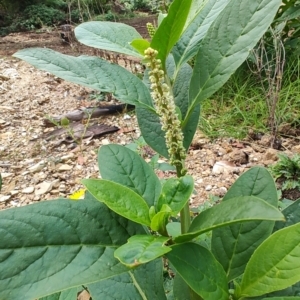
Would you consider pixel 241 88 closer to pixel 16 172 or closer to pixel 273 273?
pixel 16 172

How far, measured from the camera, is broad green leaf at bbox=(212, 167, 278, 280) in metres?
0.55

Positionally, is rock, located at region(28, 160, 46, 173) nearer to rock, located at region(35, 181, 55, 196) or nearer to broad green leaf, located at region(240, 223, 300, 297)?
rock, located at region(35, 181, 55, 196)

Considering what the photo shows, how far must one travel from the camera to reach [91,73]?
0.52 m

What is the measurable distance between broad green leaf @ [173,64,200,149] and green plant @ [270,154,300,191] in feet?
4.48

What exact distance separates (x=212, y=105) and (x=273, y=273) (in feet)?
8.25

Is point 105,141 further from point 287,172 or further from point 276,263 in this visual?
point 276,263

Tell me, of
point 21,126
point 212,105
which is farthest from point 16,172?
point 212,105

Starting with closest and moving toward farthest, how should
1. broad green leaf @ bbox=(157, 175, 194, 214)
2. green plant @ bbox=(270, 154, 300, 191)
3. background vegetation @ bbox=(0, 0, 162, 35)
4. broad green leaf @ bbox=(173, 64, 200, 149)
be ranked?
broad green leaf @ bbox=(157, 175, 194, 214)
broad green leaf @ bbox=(173, 64, 200, 149)
green plant @ bbox=(270, 154, 300, 191)
background vegetation @ bbox=(0, 0, 162, 35)

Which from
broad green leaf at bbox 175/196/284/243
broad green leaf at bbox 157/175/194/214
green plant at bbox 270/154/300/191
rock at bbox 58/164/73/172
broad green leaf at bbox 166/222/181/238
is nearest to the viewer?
broad green leaf at bbox 175/196/284/243

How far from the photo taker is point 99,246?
1.48ft


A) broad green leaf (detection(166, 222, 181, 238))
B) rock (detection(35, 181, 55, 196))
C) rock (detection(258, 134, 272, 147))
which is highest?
broad green leaf (detection(166, 222, 181, 238))

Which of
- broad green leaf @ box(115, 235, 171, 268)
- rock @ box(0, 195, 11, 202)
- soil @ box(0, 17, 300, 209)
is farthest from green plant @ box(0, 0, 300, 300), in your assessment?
rock @ box(0, 195, 11, 202)

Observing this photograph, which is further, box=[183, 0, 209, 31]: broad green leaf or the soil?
the soil


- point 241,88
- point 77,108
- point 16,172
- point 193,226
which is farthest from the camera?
point 77,108
